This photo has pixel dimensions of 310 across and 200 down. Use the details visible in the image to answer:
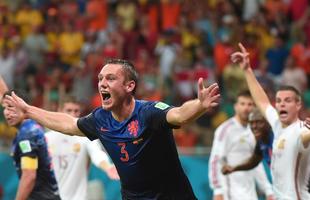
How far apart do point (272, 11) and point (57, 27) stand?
502 cm

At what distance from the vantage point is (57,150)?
457 inches

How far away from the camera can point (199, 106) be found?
7398mm

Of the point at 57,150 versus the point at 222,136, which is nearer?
the point at 57,150

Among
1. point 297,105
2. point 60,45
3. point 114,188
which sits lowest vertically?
point 114,188

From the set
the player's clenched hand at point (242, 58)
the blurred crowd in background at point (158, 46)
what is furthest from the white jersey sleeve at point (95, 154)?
the blurred crowd in background at point (158, 46)

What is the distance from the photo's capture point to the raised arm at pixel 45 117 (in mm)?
8594

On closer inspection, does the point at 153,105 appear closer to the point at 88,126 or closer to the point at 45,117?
the point at 88,126

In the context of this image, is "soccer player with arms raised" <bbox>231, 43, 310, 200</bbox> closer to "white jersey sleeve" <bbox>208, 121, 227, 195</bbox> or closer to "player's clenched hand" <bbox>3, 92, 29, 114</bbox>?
"white jersey sleeve" <bbox>208, 121, 227, 195</bbox>

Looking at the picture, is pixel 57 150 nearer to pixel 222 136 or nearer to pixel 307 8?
pixel 222 136

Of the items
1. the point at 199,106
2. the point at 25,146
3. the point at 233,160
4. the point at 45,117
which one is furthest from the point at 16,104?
the point at 233,160

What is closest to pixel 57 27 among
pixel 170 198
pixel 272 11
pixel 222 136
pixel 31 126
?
pixel 272 11

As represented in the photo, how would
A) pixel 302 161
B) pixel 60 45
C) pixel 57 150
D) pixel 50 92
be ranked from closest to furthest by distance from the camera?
1. pixel 302 161
2. pixel 57 150
3. pixel 50 92
4. pixel 60 45

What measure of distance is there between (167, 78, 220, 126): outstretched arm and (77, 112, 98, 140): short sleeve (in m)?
Result: 1.06

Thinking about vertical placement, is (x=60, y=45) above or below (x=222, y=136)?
above
